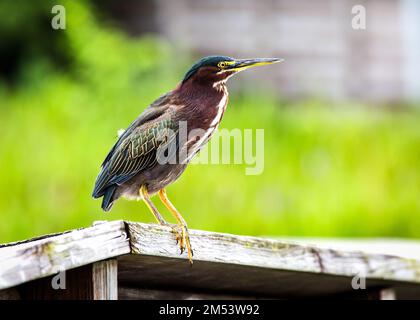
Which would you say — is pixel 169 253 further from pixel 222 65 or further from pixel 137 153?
pixel 222 65

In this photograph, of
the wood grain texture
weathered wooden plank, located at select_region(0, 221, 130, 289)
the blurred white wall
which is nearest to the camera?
weathered wooden plank, located at select_region(0, 221, 130, 289)

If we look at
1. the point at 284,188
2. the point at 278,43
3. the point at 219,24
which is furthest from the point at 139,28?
the point at 284,188

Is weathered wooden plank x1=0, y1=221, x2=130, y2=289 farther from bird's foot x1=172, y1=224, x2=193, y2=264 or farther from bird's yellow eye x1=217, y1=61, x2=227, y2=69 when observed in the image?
bird's yellow eye x1=217, y1=61, x2=227, y2=69

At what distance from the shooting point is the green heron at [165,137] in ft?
12.3

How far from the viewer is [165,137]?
12.3 feet

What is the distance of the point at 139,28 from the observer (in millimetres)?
13242

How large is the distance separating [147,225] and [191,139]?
785mm

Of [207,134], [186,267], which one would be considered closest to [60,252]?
[186,267]

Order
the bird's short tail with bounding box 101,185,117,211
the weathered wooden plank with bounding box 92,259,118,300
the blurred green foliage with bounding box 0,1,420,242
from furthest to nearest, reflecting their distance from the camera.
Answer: the blurred green foliage with bounding box 0,1,420,242 < the bird's short tail with bounding box 101,185,117,211 < the weathered wooden plank with bounding box 92,259,118,300

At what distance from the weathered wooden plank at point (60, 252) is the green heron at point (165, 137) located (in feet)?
2.47

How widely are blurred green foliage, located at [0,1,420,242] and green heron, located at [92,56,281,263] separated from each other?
135 inches

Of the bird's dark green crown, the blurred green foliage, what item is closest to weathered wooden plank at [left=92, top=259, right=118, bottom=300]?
the bird's dark green crown

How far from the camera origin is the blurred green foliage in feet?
25.1

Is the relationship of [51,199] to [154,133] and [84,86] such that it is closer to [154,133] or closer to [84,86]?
[84,86]
